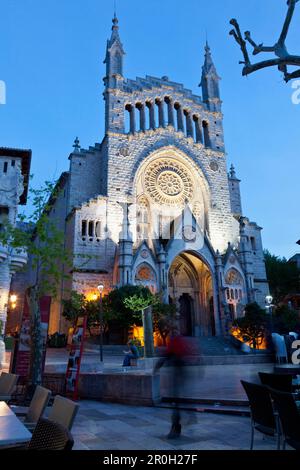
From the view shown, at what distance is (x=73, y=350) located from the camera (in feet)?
35.5

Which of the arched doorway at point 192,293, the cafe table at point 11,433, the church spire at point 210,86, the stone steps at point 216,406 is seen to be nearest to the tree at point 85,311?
the arched doorway at point 192,293

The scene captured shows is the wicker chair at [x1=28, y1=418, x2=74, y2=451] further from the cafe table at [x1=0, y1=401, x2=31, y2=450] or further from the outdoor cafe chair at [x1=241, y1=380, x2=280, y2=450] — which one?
the outdoor cafe chair at [x1=241, y1=380, x2=280, y2=450]

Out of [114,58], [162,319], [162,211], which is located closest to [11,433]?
[162,319]

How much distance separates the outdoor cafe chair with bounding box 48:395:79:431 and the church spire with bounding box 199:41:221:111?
43874mm

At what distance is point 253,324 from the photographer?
28.7m

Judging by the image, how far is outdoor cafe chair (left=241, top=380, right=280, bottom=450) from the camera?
443 cm

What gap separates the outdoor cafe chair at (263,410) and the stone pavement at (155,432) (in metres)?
0.73

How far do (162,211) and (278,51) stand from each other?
27179 millimetres

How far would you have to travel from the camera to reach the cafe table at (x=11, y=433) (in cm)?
288

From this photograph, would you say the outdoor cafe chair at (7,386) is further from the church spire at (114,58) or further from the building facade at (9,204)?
the church spire at (114,58)

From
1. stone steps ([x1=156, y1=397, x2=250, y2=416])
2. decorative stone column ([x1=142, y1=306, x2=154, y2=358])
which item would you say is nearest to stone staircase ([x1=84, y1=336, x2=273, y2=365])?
decorative stone column ([x1=142, y1=306, x2=154, y2=358])
